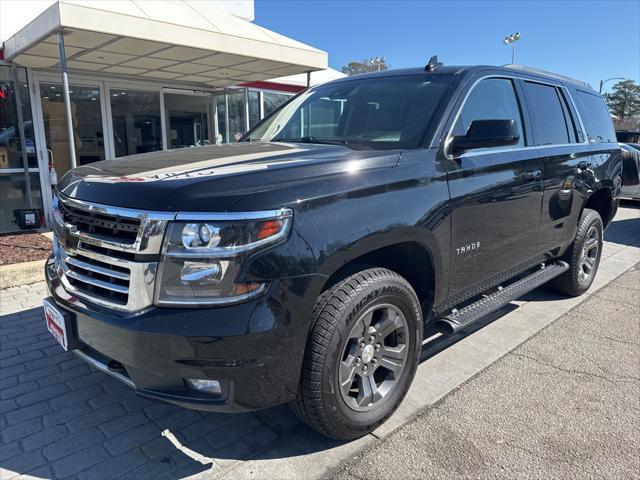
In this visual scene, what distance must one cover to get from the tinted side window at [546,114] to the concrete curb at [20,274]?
17.7 ft

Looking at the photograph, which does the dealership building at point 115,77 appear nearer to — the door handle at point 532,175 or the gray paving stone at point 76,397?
the gray paving stone at point 76,397

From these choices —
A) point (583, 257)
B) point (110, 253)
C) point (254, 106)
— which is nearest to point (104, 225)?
point (110, 253)

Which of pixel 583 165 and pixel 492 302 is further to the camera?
pixel 583 165

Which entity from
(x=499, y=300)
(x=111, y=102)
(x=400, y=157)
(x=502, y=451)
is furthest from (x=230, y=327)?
(x=111, y=102)

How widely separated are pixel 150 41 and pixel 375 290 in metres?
5.50

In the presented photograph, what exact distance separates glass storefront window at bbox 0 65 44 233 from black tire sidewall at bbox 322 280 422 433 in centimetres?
743

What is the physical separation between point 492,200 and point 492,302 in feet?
2.53

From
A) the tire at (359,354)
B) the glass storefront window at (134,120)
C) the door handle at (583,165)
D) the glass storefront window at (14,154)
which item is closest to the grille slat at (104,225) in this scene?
the tire at (359,354)

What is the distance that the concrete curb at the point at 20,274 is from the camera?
532 centimetres

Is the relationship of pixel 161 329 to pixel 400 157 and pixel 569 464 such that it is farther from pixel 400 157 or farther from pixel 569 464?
pixel 569 464

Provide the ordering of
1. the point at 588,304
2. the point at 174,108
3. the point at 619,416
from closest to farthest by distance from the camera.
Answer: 1. the point at 619,416
2. the point at 588,304
3. the point at 174,108

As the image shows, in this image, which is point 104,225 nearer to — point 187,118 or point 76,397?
point 76,397

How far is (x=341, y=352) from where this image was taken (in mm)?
2320

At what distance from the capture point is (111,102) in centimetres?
966
